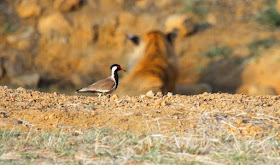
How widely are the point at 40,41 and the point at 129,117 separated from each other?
9252mm

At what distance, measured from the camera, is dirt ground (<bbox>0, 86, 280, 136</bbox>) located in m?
3.85

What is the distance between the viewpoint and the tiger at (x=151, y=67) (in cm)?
709

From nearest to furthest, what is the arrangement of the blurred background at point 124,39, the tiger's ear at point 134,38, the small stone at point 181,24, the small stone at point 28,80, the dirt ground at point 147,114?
the dirt ground at point 147,114 → the tiger's ear at point 134,38 → the small stone at point 28,80 → the blurred background at point 124,39 → the small stone at point 181,24

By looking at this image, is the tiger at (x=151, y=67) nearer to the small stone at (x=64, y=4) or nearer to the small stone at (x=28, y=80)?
the small stone at (x=28, y=80)

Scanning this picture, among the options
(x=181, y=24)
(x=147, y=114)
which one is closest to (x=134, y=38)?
(x=181, y=24)

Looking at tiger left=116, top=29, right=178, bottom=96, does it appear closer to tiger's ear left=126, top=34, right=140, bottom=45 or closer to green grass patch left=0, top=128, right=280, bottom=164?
tiger's ear left=126, top=34, right=140, bottom=45

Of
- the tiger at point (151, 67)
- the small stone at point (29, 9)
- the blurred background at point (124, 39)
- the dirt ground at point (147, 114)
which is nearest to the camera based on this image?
the dirt ground at point (147, 114)

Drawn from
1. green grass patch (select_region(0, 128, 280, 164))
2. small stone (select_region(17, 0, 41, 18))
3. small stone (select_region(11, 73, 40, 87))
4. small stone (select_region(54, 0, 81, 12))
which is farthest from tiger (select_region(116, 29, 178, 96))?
small stone (select_region(17, 0, 41, 18))

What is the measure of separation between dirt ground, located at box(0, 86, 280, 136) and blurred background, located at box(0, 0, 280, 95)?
589 cm

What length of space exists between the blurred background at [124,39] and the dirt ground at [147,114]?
5.89m

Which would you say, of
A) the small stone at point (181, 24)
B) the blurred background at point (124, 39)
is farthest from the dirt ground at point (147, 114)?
the small stone at point (181, 24)

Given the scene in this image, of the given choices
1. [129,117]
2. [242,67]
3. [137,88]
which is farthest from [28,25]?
[129,117]

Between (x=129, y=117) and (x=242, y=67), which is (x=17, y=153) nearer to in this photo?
(x=129, y=117)

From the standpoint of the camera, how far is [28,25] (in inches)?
516
